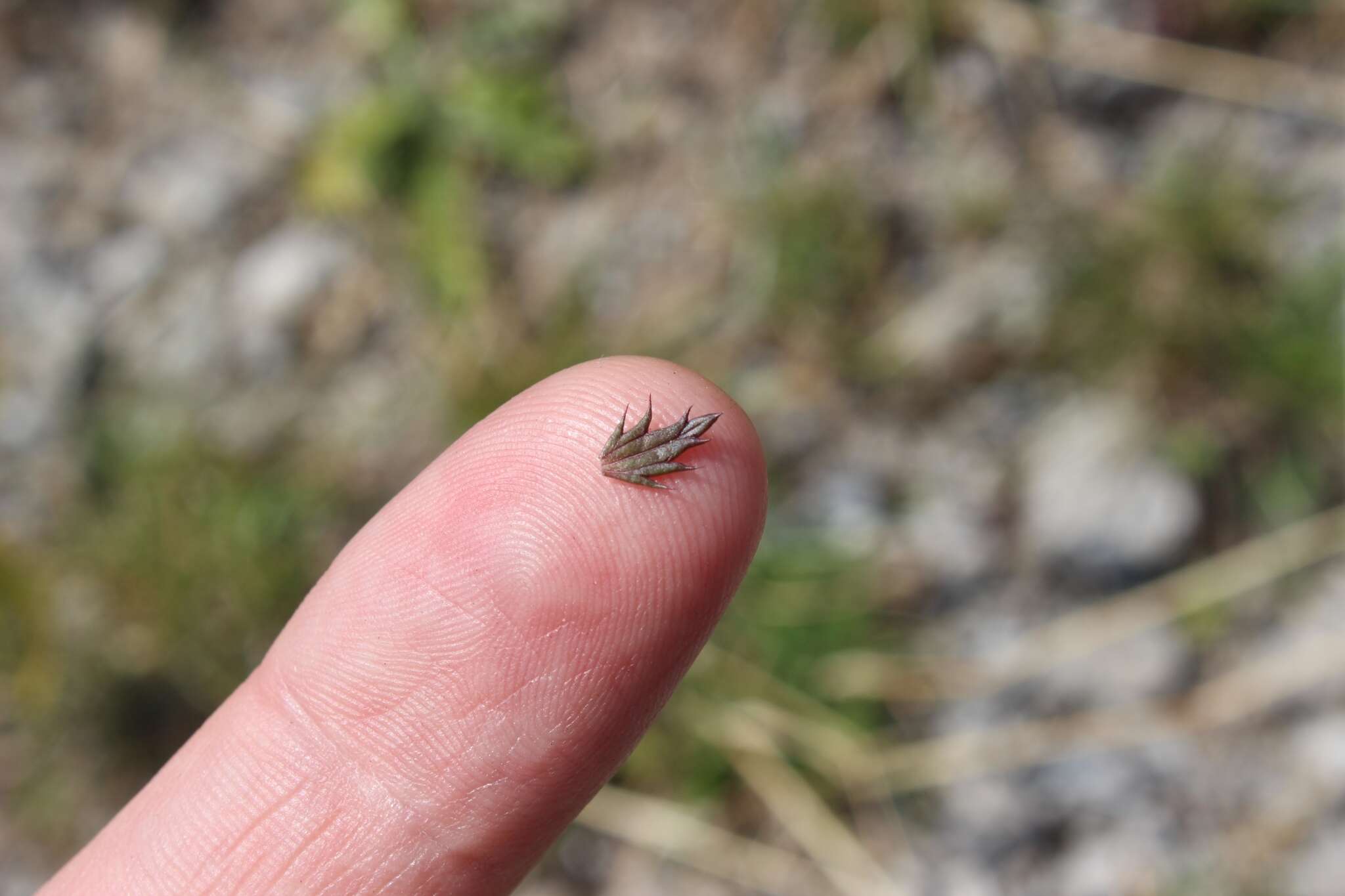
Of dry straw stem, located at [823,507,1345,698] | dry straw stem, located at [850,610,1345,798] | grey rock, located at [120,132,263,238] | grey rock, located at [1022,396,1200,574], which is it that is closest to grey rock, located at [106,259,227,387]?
grey rock, located at [120,132,263,238]

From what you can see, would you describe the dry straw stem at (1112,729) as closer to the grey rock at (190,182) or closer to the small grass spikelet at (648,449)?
the small grass spikelet at (648,449)

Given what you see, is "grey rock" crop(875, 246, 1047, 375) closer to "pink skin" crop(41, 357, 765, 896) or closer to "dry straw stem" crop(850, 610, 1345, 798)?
"dry straw stem" crop(850, 610, 1345, 798)

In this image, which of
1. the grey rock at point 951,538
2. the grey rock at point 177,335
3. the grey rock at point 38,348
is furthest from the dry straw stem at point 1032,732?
the grey rock at point 38,348

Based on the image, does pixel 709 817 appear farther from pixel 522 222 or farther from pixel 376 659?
pixel 522 222

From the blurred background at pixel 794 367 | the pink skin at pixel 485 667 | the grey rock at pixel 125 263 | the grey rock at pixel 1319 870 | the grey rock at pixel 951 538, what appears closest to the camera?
the pink skin at pixel 485 667

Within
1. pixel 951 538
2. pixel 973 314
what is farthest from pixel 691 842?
pixel 973 314

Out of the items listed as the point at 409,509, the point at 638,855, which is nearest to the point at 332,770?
the point at 409,509
